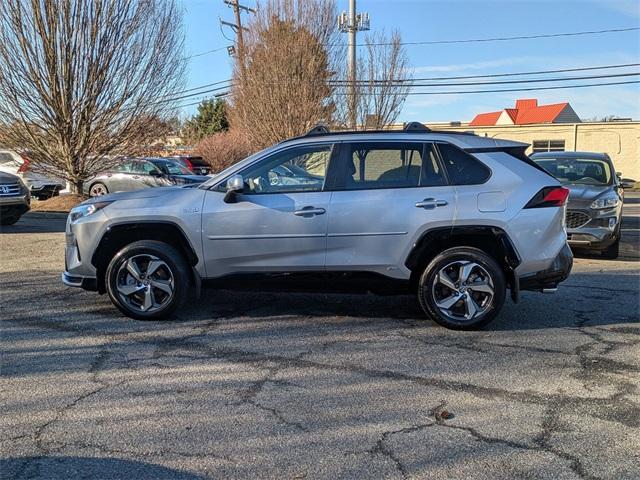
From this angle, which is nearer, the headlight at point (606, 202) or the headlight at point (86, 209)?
the headlight at point (86, 209)

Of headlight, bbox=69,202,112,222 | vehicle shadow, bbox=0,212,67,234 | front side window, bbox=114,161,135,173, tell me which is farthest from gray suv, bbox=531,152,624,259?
front side window, bbox=114,161,135,173

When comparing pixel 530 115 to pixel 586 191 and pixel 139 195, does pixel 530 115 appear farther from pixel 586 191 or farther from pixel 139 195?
pixel 139 195

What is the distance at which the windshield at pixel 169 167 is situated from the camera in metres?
18.7

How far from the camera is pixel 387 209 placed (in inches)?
212

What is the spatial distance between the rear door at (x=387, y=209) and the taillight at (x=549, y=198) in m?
0.71

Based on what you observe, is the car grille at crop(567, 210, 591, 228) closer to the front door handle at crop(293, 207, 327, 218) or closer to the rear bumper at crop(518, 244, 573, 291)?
the rear bumper at crop(518, 244, 573, 291)

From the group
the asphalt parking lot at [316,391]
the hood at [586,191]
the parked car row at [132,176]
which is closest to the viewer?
the asphalt parking lot at [316,391]

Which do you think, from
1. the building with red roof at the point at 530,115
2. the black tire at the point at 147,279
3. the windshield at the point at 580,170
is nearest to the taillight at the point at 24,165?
the black tire at the point at 147,279

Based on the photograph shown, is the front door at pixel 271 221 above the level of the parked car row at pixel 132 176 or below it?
below

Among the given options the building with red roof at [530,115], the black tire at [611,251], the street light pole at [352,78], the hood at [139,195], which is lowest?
the black tire at [611,251]

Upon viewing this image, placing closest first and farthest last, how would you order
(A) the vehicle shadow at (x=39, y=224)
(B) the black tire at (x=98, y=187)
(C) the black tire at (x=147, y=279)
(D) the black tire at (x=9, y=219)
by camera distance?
(C) the black tire at (x=147, y=279)
(A) the vehicle shadow at (x=39, y=224)
(D) the black tire at (x=9, y=219)
(B) the black tire at (x=98, y=187)

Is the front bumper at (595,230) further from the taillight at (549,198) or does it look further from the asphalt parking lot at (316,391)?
the taillight at (549,198)

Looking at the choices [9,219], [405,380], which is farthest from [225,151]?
Result: [405,380]

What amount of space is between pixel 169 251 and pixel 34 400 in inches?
78.8
